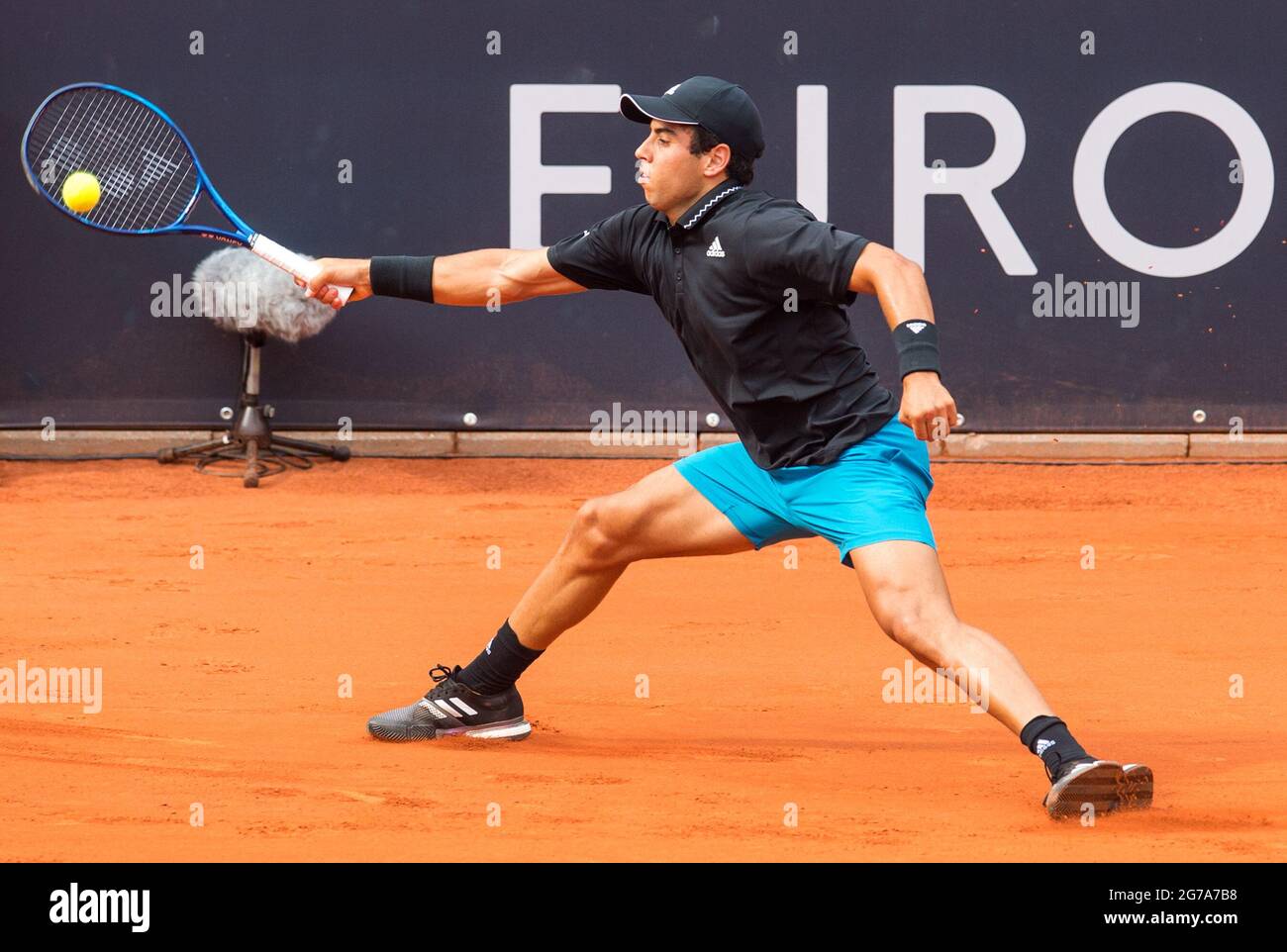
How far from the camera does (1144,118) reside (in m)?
9.60

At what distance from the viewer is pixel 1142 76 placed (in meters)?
9.58

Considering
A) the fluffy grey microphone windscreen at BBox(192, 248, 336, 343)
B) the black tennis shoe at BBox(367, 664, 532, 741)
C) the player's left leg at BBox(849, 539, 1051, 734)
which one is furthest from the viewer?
the fluffy grey microphone windscreen at BBox(192, 248, 336, 343)

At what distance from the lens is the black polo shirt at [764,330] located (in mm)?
4055

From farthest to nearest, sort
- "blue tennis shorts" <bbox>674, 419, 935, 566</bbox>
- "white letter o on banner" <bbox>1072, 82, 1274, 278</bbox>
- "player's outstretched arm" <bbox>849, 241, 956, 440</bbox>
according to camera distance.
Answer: "white letter o on banner" <bbox>1072, 82, 1274, 278</bbox> → "blue tennis shorts" <bbox>674, 419, 935, 566</bbox> → "player's outstretched arm" <bbox>849, 241, 956, 440</bbox>

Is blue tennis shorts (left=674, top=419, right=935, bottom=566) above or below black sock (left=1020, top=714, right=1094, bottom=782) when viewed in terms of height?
above

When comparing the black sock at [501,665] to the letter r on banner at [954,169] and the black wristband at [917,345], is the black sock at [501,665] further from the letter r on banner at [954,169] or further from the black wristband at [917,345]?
the letter r on banner at [954,169]

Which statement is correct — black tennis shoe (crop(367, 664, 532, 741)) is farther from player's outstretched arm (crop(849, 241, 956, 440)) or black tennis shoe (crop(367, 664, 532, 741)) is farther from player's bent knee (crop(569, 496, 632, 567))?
player's outstretched arm (crop(849, 241, 956, 440))

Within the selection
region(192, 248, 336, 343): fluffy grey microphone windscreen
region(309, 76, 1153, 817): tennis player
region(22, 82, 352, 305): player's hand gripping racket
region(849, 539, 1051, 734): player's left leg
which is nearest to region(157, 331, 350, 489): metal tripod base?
region(192, 248, 336, 343): fluffy grey microphone windscreen

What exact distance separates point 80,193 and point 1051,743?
4.06 meters

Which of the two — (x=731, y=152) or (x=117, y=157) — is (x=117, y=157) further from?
(x=731, y=152)

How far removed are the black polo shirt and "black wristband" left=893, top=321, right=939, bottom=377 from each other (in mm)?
324

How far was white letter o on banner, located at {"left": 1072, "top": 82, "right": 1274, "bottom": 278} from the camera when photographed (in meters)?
9.59

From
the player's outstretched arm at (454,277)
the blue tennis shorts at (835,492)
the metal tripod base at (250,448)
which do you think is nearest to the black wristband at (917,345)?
the blue tennis shorts at (835,492)

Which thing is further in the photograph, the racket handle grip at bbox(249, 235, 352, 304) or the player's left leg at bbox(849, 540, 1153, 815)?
the racket handle grip at bbox(249, 235, 352, 304)
